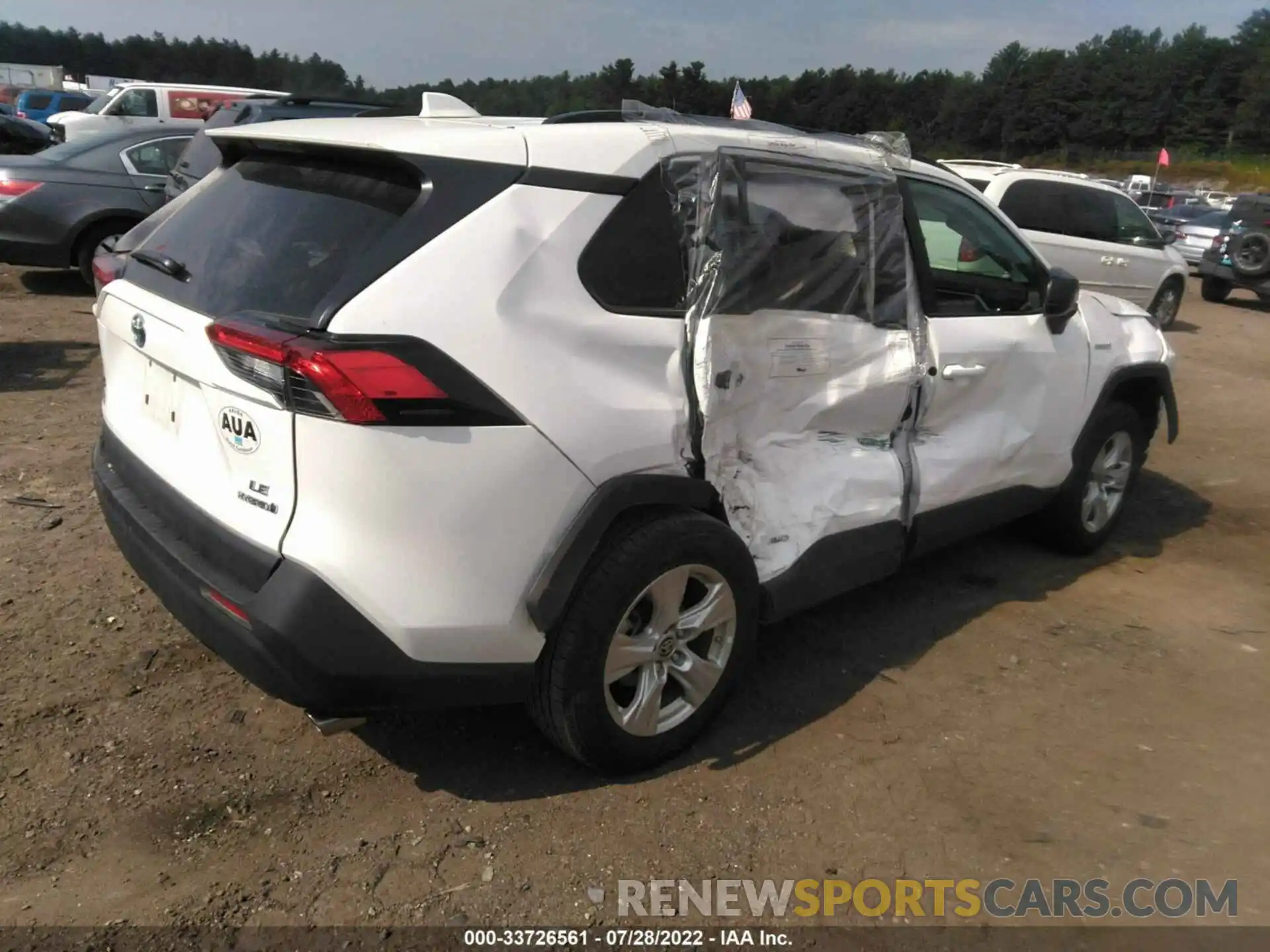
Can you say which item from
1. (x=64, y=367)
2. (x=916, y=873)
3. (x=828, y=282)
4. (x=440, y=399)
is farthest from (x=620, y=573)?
(x=64, y=367)

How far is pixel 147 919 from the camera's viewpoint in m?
2.37

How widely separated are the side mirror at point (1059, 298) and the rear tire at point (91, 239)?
8454 mm

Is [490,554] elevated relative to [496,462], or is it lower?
lower

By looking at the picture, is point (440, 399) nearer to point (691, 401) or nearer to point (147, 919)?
Answer: point (691, 401)

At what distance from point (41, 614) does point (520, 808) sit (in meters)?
2.11

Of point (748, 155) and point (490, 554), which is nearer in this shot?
point (490, 554)

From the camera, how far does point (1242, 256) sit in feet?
49.5

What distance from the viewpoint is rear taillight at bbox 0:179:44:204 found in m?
8.91

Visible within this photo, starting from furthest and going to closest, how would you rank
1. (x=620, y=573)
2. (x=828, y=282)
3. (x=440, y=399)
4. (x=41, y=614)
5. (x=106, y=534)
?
(x=106, y=534) → (x=41, y=614) → (x=828, y=282) → (x=620, y=573) → (x=440, y=399)

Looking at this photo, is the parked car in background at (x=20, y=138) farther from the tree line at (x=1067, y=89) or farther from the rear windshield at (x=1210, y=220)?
the tree line at (x=1067, y=89)

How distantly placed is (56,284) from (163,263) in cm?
887

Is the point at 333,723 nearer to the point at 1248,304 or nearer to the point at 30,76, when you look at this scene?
the point at 1248,304

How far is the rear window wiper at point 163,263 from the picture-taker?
280 centimetres

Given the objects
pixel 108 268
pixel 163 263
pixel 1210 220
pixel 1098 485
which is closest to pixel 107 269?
pixel 108 268
